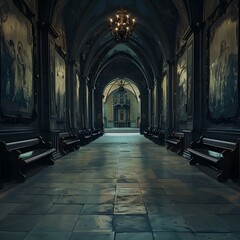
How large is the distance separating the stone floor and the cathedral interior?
0.6 inches

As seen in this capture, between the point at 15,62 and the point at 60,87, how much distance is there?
18.7 ft

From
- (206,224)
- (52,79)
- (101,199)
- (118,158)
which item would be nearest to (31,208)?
(101,199)

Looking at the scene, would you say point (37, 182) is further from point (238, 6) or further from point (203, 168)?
point (238, 6)

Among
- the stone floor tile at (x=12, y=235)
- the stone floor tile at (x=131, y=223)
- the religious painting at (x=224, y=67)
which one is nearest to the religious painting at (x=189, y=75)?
the religious painting at (x=224, y=67)

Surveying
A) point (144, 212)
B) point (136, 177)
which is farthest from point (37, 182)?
point (144, 212)

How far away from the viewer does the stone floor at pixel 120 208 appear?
3.33 metres

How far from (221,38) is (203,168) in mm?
3871

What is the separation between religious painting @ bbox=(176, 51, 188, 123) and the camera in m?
13.2

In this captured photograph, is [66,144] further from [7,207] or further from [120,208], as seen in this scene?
[120,208]

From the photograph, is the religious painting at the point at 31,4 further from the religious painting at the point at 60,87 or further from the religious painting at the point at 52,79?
the religious painting at the point at 60,87

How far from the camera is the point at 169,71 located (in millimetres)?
16859

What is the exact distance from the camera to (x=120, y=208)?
4.29 m

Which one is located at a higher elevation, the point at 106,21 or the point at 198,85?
the point at 106,21

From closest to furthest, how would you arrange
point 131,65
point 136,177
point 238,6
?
point 136,177 → point 238,6 → point 131,65
